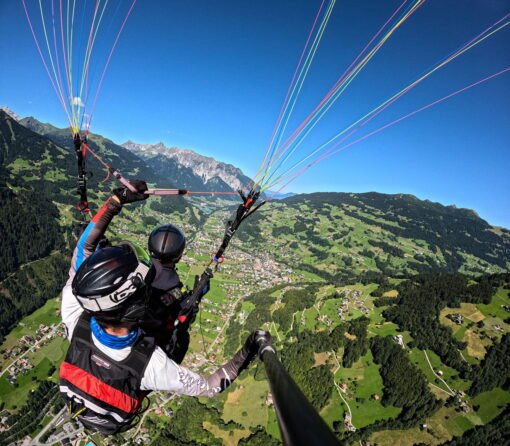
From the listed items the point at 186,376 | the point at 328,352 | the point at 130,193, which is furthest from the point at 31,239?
the point at 186,376

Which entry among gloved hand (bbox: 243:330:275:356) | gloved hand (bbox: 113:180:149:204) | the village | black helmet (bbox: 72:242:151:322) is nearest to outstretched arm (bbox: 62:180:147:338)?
gloved hand (bbox: 113:180:149:204)

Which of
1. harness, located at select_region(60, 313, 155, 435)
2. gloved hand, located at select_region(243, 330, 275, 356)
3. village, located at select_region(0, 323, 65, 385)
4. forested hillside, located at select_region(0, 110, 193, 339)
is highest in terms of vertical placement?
gloved hand, located at select_region(243, 330, 275, 356)

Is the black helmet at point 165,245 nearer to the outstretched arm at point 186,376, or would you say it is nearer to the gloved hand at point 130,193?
the gloved hand at point 130,193

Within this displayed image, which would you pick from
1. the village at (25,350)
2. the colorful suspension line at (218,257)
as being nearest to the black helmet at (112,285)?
the colorful suspension line at (218,257)

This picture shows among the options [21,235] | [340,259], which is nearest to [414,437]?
[340,259]

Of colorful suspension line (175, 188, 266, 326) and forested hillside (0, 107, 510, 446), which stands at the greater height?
colorful suspension line (175, 188, 266, 326)

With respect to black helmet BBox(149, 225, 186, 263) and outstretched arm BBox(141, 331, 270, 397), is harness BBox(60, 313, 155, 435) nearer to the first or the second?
outstretched arm BBox(141, 331, 270, 397)

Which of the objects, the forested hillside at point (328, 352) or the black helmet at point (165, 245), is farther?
the forested hillside at point (328, 352)

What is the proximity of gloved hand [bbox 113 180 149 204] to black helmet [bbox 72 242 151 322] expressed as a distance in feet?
6.00

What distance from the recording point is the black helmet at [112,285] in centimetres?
309

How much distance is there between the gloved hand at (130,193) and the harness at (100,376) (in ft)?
7.34

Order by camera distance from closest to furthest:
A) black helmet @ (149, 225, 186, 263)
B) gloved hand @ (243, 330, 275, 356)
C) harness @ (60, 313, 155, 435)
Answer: harness @ (60, 313, 155, 435) → gloved hand @ (243, 330, 275, 356) → black helmet @ (149, 225, 186, 263)

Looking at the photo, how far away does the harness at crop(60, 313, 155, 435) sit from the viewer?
3383mm

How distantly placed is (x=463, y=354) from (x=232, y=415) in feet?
212
